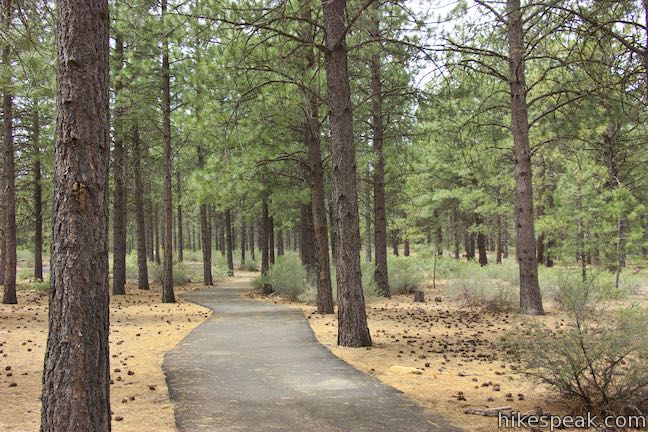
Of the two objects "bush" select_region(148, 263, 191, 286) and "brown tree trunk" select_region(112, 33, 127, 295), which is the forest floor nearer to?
"brown tree trunk" select_region(112, 33, 127, 295)

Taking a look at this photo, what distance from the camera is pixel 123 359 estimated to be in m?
7.43

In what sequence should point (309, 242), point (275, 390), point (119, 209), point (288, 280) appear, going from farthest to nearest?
point (309, 242) < point (119, 209) < point (288, 280) < point (275, 390)

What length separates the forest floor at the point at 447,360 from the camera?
505cm

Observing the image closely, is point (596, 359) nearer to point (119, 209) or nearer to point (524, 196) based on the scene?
point (524, 196)

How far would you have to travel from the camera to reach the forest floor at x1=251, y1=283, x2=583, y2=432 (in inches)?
199

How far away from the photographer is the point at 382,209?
50.2 ft

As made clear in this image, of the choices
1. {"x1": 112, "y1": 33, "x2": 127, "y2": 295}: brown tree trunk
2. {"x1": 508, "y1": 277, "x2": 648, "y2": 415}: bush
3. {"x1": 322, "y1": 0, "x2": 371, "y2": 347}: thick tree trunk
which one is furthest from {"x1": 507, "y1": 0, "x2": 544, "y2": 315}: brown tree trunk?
{"x1": 112, "y1": 33, "x2": 127, "y2": 295}: brown tree trunk

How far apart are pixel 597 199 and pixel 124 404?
613 inches

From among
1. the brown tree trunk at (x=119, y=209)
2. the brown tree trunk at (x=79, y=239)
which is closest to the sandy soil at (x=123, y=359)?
the brown tree trunk at (x=79, y=239)

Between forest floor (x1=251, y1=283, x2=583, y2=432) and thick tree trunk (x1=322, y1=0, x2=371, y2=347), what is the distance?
42 cm

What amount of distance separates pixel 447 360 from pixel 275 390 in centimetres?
312

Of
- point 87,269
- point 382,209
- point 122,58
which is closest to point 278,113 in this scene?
point 382,209

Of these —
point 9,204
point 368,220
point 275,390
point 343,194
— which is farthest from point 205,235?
point 275,390

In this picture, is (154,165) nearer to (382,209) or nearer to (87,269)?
(382,209)
